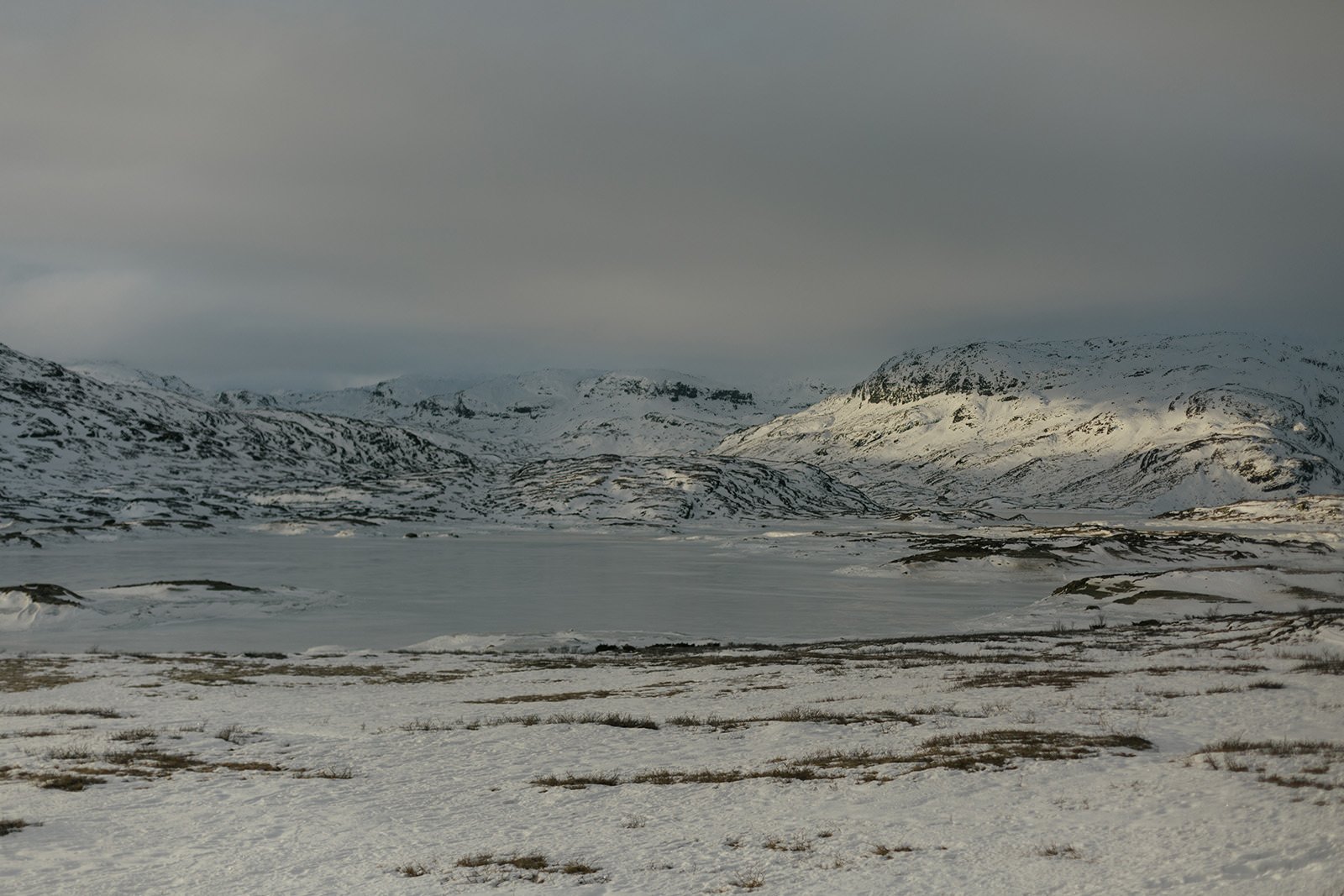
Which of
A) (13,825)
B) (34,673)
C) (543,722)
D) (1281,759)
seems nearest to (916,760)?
(1281,759)

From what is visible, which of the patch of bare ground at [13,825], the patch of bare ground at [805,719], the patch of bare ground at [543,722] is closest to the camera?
the patch of bare ground at [13,825]

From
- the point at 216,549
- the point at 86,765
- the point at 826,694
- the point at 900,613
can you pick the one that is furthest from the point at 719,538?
the point at 86,765

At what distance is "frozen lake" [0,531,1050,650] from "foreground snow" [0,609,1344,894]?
29497mm

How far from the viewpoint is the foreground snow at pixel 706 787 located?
1214 centimetres

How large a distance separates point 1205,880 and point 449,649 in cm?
4303

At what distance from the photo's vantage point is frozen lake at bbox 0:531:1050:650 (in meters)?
60.2

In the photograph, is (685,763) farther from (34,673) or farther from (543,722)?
(34,673)

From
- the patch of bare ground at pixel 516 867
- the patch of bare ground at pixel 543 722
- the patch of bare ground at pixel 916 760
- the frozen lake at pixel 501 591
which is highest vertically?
the patch of bare ground at pixel 516 867

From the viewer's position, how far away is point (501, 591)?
8969 centimetres

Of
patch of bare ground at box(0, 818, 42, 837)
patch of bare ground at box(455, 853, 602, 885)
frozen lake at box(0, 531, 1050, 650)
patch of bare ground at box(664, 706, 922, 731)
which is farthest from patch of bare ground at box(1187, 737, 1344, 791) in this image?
frozen lake at box(0, 531, 1050, 650)

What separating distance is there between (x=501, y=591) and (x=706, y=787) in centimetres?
7526

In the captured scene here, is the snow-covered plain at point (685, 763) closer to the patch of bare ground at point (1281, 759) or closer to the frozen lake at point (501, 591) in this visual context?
the patch of bare ground at point (1281, 759)

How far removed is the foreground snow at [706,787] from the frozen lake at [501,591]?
29497 millimetres

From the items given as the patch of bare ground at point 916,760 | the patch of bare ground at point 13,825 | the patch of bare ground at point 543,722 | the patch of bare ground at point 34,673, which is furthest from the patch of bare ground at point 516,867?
the patch of bare ground at point 34,673
